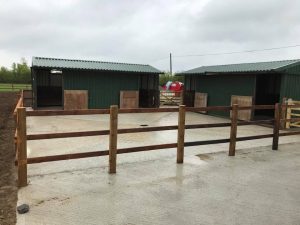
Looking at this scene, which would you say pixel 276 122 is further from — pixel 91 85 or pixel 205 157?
pixel 91 85

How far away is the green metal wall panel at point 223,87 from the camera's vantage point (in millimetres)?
14703

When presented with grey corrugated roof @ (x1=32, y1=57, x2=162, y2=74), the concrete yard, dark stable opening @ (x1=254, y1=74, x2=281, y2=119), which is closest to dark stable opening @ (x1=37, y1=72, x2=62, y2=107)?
grey corrugated roof @ (x1=32, y1=57, x2=162, y2=74)

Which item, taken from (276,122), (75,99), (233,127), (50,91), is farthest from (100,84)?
(233,127)

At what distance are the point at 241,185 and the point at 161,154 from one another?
2335mm

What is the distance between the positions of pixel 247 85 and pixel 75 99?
9.41 m

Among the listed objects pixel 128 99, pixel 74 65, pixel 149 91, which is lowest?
pixel 128 99

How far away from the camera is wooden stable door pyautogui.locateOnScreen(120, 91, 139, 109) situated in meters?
18.8

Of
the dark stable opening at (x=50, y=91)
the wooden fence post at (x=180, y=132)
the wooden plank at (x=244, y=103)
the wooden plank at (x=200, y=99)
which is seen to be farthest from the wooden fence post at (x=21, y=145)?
the dark stable opening at (x=50, y=91)

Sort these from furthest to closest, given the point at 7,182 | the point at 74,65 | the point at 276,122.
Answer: the point at 74,65 → the point at 276,122 → the point at 7,182

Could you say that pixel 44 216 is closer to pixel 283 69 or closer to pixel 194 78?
pixel 283 69

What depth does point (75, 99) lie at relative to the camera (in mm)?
17250

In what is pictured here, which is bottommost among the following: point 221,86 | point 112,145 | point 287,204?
point 287,204

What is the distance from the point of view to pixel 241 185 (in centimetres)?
512

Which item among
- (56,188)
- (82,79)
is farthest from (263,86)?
(56,188)
